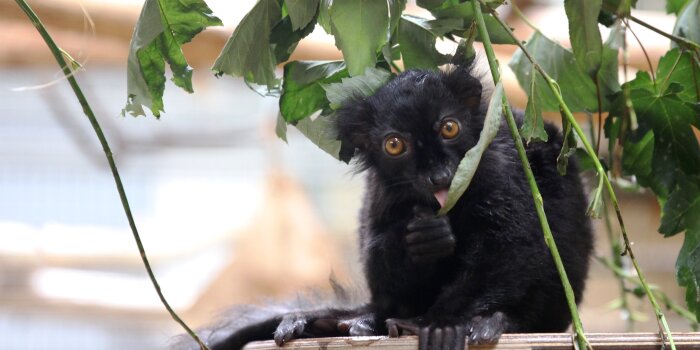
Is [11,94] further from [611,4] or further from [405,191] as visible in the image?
[611,4]

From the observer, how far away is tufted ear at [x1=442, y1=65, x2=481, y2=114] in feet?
9.15

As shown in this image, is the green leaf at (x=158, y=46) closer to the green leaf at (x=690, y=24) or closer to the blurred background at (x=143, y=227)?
the green leaf at (x=690, y=24)

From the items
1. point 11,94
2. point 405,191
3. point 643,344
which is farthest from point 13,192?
point 643,344

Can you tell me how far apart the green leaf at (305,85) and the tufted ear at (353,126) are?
226mm

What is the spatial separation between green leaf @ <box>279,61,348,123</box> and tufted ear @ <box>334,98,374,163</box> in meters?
0.23

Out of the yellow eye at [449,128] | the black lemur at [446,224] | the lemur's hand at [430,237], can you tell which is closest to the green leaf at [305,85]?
the black lemur at [446,224]

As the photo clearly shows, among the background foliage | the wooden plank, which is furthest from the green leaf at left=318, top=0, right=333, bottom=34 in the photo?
the wooden plank

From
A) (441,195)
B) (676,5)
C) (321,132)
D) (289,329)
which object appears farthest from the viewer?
(676,5)

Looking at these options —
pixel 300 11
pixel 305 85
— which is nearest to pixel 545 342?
pixel 300 11

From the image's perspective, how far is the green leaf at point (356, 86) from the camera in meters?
2.46

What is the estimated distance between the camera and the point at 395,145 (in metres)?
2.65

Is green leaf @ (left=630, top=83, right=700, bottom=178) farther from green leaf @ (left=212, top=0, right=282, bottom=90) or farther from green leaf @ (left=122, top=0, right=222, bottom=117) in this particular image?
green leaf @ (left=122, top=0, right=222, bottom=117)

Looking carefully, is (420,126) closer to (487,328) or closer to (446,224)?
(446,224)

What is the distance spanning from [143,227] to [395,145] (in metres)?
5.84
